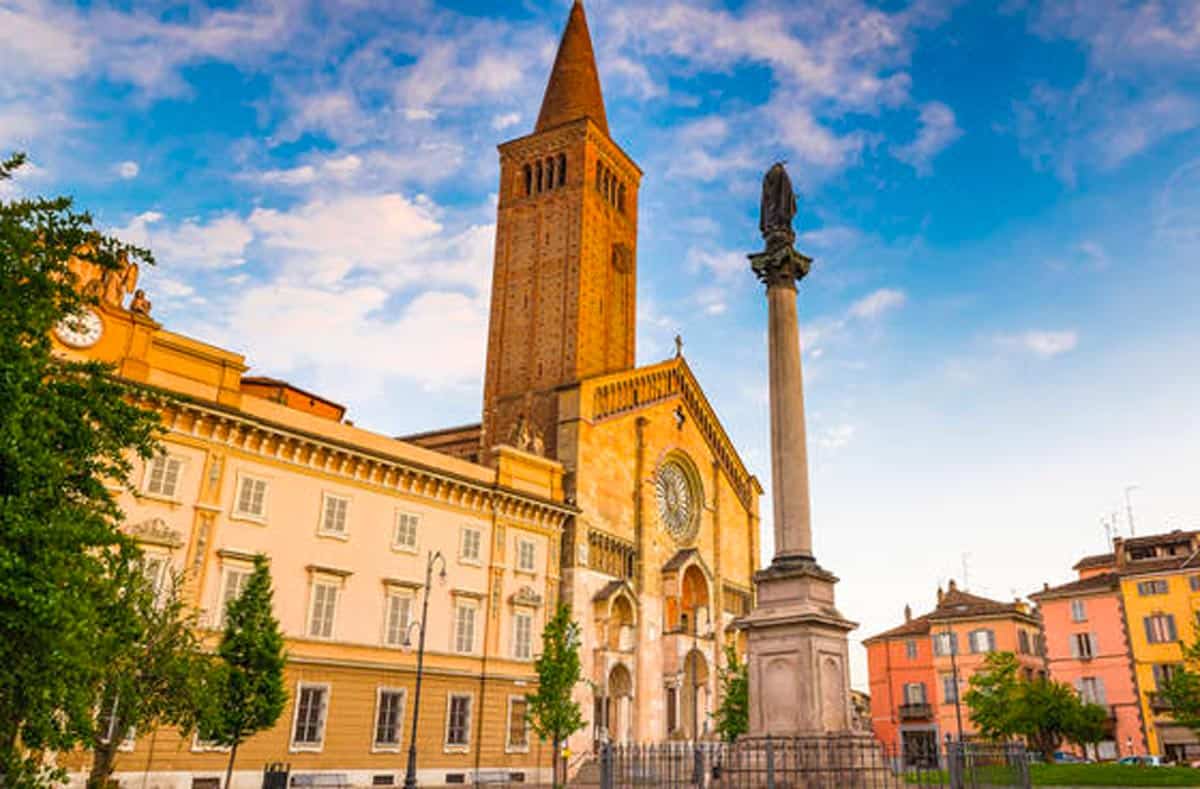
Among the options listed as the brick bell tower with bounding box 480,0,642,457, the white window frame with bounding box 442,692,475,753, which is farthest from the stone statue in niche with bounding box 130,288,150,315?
the brick bell tower with bounding box 480,0,642,457

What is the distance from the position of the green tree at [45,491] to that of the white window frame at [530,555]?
25.7 metres

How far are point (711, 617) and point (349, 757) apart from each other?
1020 inches

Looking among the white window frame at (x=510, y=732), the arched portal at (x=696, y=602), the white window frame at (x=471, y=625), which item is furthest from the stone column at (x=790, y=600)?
the arched portal at (x=696, y=602)

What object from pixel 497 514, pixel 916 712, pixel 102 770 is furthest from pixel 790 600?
pixel 916 712

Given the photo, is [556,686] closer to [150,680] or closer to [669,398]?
[150,680]

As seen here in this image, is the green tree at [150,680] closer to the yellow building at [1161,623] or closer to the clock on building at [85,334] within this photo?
the clock on building at [85,334]

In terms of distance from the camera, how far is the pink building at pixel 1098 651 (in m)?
53.7

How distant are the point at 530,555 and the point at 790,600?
22788 millimetres

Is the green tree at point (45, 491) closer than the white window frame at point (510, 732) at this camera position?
Yes

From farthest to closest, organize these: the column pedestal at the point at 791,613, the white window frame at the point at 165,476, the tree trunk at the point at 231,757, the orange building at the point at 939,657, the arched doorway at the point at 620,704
Answer: the orange building at the point at 939,657 → the arched doorway at the point at 620,704 → the white window frame at the point at 165,476 → the tree trunk at the point at 231,757 → the column pedestal at the point at 791,613

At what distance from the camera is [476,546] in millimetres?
38688

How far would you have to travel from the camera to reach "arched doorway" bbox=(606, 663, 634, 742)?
4478 cm

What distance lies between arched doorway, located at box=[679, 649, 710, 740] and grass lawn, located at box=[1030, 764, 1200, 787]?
62.0 ft

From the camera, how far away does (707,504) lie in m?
57.1
